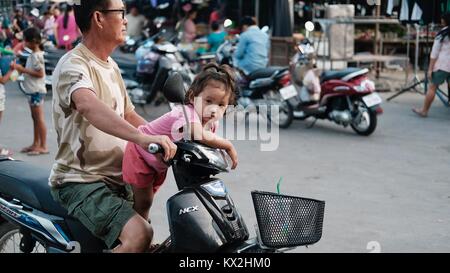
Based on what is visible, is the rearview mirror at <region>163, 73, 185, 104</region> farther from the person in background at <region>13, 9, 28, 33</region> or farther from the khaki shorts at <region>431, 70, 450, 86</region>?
the person in background at <region>13, 9, 28, 33</region>

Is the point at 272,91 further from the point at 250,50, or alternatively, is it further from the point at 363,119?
the point at 363,119

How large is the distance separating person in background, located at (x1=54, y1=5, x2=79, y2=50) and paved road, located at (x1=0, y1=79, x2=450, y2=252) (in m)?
4.10

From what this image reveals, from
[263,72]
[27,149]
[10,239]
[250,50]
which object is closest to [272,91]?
[263,72]

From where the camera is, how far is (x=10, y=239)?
3812 mm

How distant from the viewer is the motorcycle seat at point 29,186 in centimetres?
339

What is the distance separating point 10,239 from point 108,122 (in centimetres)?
127

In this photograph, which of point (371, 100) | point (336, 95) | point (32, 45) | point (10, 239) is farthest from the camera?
point (336, 95)

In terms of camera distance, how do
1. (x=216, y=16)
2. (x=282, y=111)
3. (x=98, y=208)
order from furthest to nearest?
(x=216, y=16), (x=282, y=111), (x=98, y=208)

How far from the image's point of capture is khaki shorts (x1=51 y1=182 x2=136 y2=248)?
312cm

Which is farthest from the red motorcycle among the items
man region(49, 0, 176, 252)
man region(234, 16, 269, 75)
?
man region(49, 0, 176, 252)

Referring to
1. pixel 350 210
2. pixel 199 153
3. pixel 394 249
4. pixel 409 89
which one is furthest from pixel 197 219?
pixel 409 89

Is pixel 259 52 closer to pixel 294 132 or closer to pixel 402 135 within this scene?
pixel 294 132

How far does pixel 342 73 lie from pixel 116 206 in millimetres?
6335

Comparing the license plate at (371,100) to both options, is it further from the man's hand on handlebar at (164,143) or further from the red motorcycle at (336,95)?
the man's hand on handlebar at (164,143)
